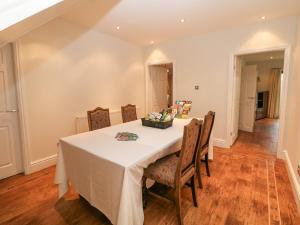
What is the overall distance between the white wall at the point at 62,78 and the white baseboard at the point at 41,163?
2 cm

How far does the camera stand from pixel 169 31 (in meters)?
3.60

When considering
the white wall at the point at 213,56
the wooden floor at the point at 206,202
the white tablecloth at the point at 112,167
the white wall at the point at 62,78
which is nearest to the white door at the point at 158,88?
the white wall at the point at 213,56

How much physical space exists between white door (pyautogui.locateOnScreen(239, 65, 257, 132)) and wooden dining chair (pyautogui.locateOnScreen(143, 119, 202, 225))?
395 cm

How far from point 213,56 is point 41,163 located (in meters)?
3.76

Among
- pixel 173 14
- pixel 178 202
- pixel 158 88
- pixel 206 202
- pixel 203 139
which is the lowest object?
pixel 206 202

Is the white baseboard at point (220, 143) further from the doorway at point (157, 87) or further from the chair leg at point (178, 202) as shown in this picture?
the chair leg at point (178, 202)

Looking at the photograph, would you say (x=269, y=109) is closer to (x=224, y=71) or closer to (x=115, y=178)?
(x=224, y=71)

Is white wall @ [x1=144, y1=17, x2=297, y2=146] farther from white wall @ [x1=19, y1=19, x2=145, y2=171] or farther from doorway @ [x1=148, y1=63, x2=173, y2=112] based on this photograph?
white wall @ [x1=19, y1=19, x2=145, y2=171]

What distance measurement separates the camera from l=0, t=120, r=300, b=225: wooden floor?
1.70m

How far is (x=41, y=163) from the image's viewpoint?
2.77 meters

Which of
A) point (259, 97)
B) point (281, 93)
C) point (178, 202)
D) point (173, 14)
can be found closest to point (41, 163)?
point (178, 202)

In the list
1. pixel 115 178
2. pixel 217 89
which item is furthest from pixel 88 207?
pixel 217 89

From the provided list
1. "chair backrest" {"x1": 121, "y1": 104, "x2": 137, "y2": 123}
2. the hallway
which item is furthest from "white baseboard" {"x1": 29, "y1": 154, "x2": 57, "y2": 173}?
the hallway

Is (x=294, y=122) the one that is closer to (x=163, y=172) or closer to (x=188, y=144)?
(x=188, y=144)
